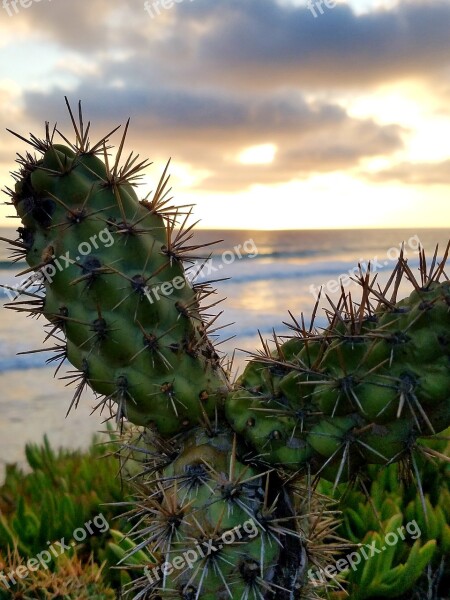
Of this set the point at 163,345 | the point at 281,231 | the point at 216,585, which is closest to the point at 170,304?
the point at 163,345

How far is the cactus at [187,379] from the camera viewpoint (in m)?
1.42

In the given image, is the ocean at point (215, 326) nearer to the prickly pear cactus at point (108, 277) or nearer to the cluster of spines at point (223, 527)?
the prickly pear cactus at point (108, 277)

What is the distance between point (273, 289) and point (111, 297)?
15618 millimetres

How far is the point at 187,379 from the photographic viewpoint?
5.29 ft

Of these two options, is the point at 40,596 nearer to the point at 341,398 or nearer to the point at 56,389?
the point at 341,398

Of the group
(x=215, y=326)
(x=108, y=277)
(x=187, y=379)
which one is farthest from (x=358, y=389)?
(x=215, y=326)

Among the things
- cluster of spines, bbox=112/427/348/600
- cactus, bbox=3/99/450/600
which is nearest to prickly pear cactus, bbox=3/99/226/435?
cactus, bbox=3/99/450/600

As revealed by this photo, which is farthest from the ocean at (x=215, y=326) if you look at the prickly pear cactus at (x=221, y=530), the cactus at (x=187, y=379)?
the prickly pear cactus at (x=221, y=530)

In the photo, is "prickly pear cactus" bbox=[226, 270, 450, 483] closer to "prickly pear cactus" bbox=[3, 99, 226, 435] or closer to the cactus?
the cactus

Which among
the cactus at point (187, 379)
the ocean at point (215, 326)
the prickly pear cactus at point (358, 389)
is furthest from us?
the ocean at point (215, 326)

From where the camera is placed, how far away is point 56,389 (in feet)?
28.1

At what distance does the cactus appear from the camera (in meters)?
1.42

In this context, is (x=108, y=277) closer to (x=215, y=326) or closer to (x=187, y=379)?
(x=187, y=379)

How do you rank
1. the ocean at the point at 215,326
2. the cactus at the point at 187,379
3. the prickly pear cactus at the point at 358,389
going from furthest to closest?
the ocean at the point at 215,326 < the cactus at the point at 187,379 < the prickly pear cactus at the point at 358,389
